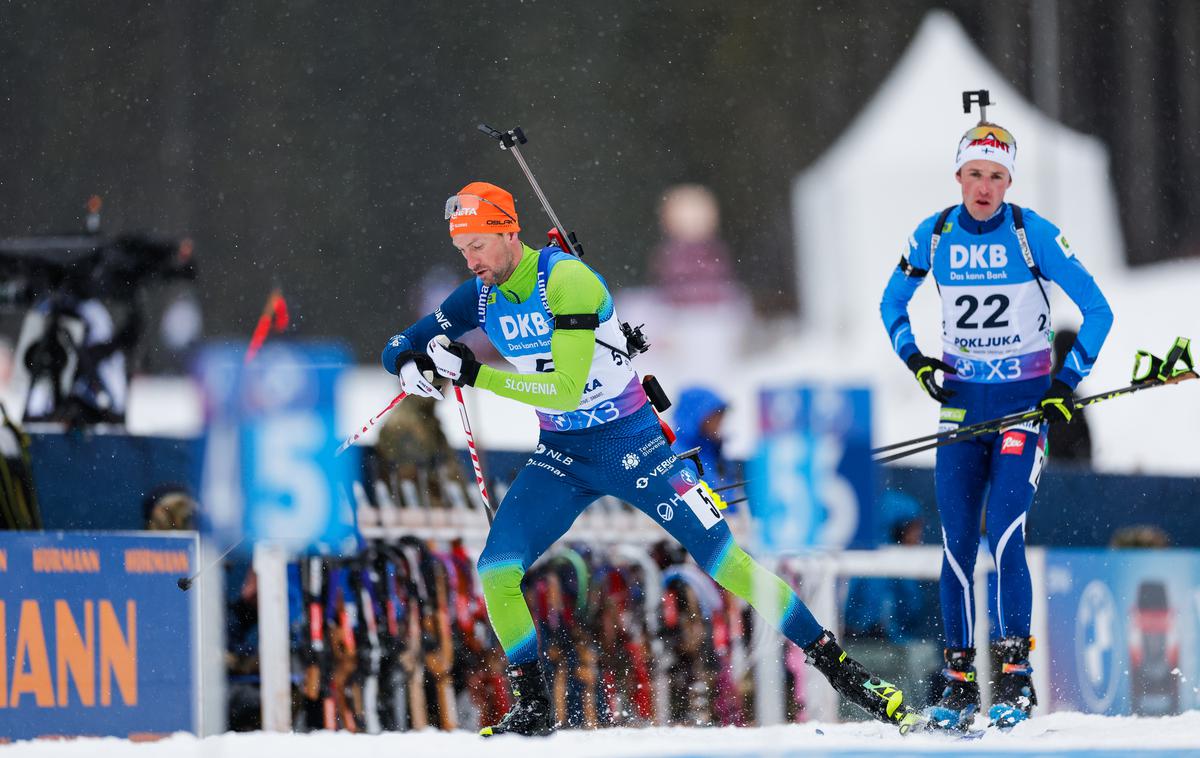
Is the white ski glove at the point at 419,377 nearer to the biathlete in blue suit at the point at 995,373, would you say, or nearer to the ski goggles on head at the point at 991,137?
the biathlete in blue suit at the point at 995,373

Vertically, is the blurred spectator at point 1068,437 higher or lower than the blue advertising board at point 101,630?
higher

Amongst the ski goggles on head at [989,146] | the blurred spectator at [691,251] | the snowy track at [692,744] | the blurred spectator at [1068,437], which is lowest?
the snowy track at [692,744]

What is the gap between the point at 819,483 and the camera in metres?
6.04

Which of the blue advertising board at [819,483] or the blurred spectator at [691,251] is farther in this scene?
the blurred spectator at [691,251]

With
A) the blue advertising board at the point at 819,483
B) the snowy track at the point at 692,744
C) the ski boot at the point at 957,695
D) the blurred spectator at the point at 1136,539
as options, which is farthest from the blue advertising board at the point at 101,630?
the blurred spectator at the point at 1136,539

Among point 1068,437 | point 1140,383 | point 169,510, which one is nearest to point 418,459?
point 169,510

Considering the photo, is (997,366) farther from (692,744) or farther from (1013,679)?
(692,744)

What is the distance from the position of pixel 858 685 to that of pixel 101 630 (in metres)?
2.44

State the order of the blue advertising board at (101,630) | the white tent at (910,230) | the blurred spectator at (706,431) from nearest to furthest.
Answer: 1. the blue advertising board at (101,630)
2. the blurred spectator at (706,431)
3. the white tent at (910,230)

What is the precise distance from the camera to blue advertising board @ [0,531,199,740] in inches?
206

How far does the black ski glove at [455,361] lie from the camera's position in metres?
4.33

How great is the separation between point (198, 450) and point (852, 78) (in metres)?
3.85

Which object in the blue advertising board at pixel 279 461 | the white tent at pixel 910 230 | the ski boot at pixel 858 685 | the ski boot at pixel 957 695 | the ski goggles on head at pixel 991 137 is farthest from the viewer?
the white tent at pixel 910 230

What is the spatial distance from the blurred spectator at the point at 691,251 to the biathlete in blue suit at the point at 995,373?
9.85 feet
